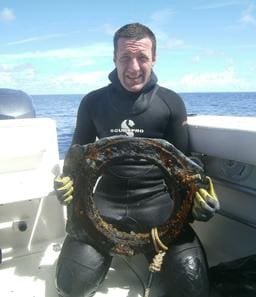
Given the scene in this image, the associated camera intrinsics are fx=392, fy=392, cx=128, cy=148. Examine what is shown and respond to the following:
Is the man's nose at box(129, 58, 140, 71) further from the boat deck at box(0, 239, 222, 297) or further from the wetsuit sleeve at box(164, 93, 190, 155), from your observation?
the boat deck at box(0, 239, 222, 297)

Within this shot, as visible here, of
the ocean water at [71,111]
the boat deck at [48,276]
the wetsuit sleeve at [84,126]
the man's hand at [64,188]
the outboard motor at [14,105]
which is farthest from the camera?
the ocean water at [71,111]

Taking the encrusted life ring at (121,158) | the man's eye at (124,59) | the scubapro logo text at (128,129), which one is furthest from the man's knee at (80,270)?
the man's eye at (124,59)

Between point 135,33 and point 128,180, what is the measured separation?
1.14 meters

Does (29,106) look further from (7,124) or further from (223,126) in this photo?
Answer: (223,126)

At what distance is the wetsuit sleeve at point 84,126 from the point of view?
3338 millimetres

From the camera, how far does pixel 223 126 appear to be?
314 centimetres

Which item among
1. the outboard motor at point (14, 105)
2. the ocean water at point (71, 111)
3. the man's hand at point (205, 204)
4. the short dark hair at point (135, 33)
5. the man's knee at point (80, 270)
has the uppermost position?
the short dark hair at point (135, 33)

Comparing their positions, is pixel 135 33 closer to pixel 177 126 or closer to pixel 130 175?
pixel 177 126

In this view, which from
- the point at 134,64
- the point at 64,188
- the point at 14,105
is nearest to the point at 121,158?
the point at 64,188

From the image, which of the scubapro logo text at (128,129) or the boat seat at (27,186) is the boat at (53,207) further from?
the scubapro logo text at (128,129)

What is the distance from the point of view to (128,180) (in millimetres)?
3082

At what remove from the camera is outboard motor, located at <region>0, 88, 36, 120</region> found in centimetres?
445

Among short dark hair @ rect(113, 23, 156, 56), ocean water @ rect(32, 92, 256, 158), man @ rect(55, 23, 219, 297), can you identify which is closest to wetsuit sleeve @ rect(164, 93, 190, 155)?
man @ rect(55, 23, 219, 297)

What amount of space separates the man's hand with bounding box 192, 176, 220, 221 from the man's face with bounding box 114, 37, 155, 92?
3.44 feet
